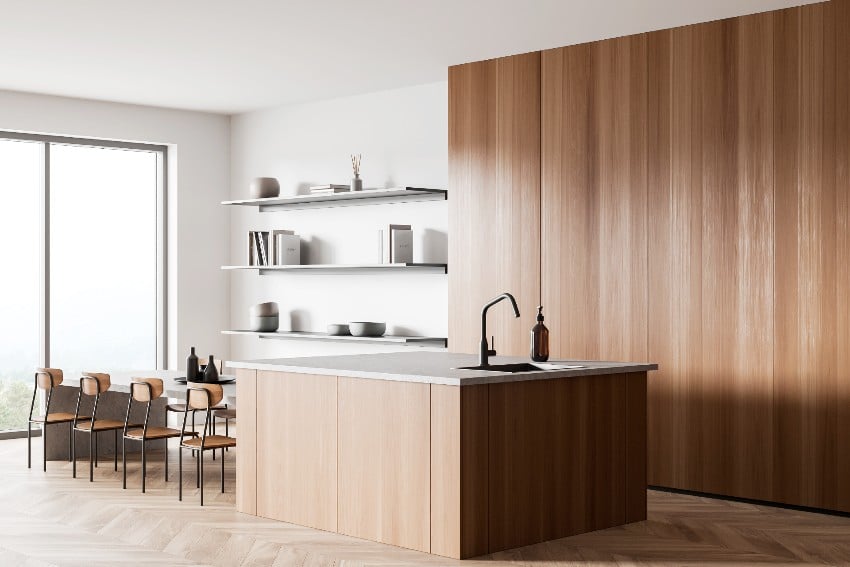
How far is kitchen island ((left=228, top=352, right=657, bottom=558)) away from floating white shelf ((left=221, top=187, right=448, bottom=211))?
2.58 m

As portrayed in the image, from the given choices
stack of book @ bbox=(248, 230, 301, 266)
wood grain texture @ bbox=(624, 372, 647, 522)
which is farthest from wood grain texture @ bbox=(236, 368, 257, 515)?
stack of book @ bbox=(248, 230, 301, 266)

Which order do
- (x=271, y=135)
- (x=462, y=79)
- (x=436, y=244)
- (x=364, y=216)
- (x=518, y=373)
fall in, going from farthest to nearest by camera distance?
(x=271, y=135) → (x=364, y=216) → (x=436, y=244) → (x=462, y=79) → (x=518, y=373)

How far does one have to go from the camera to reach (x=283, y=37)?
6922mm

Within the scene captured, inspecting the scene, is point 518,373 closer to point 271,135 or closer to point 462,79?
point 462,79

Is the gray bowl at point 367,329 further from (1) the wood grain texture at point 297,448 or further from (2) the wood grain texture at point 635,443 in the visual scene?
(2) the wood grain texture at point 635,443

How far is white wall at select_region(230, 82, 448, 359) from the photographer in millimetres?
8508

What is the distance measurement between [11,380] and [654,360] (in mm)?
5185

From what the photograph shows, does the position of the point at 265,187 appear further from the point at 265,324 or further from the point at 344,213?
the point at 265,324

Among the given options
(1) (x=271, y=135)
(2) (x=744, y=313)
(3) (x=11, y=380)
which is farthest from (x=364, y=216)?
(2) (x=744, y=313)

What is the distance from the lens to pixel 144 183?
32.6ft

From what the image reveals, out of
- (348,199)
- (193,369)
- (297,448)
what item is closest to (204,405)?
(193,369)

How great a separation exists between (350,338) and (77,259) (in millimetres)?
2514

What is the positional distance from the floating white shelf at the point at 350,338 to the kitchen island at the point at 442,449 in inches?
91.5

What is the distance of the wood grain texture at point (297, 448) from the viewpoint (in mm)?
5422
